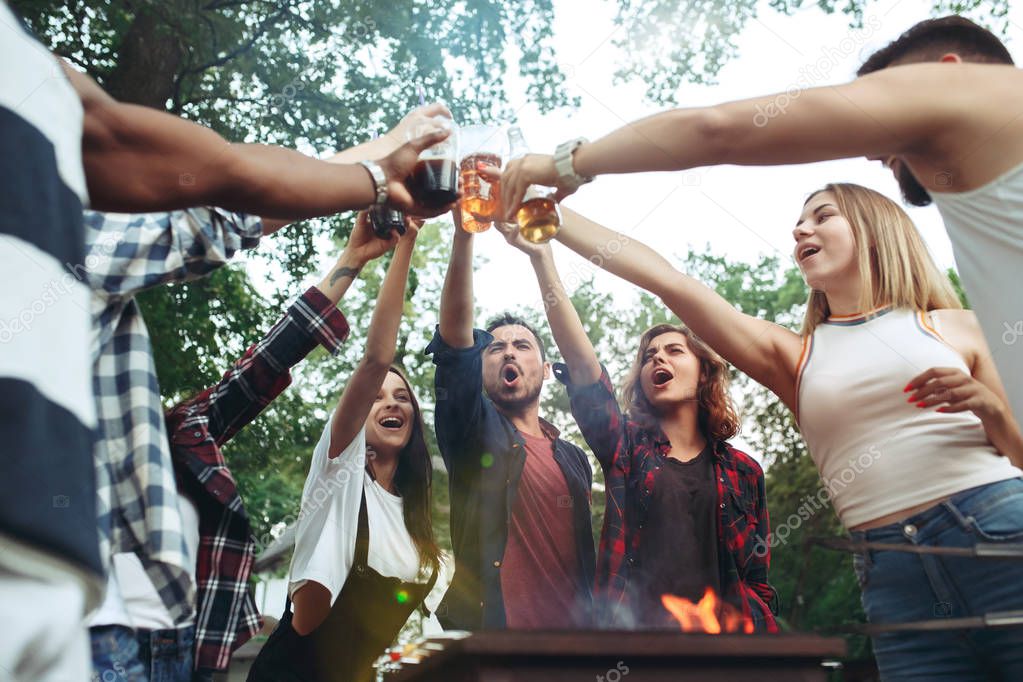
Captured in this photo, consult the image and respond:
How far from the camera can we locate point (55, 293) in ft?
2.74

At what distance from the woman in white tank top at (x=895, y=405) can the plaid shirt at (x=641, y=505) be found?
815mm

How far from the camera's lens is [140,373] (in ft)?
5.39

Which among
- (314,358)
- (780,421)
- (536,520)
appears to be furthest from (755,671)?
(780,421)

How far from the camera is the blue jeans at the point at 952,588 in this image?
2.15 meters

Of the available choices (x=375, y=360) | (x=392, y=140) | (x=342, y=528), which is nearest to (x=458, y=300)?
(x=375, y=360)

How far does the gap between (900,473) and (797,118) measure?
3.68 ft

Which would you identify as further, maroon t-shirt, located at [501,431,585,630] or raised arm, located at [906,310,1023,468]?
maroon t-shirt, located at [501,431,585,630]

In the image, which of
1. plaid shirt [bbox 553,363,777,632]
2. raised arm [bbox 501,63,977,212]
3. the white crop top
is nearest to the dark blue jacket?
plaid shirt [bbox 553,363,777,632]

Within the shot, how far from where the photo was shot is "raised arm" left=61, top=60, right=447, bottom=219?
1321 mm

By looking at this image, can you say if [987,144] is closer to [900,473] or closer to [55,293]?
[900,473]

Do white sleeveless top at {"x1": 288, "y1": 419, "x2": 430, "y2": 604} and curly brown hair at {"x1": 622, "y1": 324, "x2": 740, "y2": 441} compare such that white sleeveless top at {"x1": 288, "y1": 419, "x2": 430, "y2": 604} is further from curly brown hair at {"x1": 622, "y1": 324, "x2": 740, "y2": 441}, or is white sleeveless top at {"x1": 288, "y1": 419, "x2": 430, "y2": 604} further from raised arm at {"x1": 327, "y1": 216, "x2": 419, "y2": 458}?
curly brown hair at {"x1": 622, "y1": 324, "x2": 740, "y2": 441}

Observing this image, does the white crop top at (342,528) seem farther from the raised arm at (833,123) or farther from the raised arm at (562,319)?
the raised arm at (833,123)

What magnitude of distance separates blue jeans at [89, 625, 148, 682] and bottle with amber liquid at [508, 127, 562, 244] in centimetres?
166

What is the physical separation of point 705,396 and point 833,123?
232 cm
